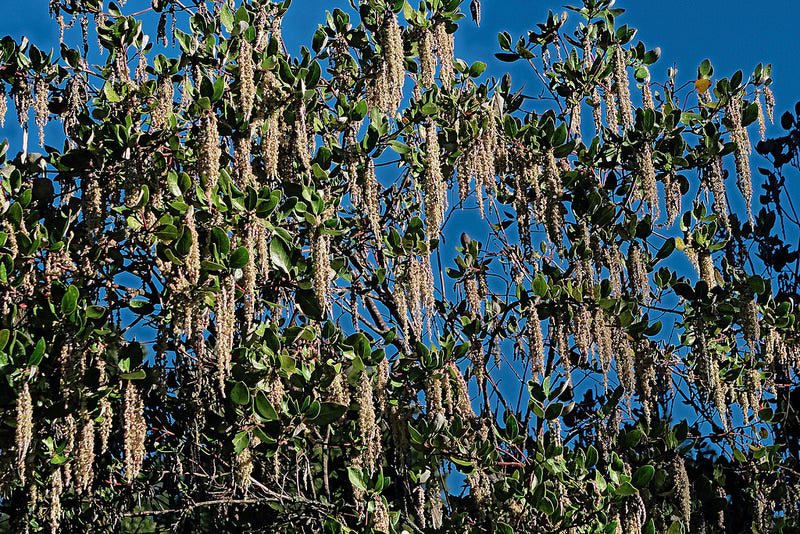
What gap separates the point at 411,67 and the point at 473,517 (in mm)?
2334

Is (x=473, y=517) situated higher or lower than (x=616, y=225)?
lower

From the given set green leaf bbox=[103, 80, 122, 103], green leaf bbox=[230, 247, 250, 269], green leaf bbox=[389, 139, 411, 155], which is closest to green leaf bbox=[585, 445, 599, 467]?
green leaf bbox=[389, 139, 411, 155]

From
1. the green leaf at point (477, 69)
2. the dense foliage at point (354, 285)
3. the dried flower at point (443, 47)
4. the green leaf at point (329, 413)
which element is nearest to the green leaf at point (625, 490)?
the dense foliage at point (354, 285)

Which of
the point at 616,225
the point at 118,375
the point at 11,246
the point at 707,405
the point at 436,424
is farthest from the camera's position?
the point at 707,405

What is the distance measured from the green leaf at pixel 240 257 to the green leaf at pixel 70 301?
614mm

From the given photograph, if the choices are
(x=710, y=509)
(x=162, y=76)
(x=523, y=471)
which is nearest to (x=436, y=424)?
(x=523, y=471)

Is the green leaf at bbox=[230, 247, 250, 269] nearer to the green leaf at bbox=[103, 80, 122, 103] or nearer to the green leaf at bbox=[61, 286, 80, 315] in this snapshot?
the green leaf at bbox=[61, 286, 80, 315]

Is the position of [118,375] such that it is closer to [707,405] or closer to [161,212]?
[161,212]

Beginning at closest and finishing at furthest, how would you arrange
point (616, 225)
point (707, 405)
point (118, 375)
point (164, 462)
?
1. point (118, 375)
2. point (616, 225)
3. point (164, 462)
4. point (707, 405)

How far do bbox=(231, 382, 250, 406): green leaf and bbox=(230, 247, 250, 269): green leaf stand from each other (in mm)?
523

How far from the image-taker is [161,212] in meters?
3.65

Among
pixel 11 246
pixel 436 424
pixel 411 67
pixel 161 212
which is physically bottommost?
pixel 436 424

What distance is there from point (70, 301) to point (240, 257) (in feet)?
2.25

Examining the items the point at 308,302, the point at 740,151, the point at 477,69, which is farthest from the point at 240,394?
the point at 740,151
